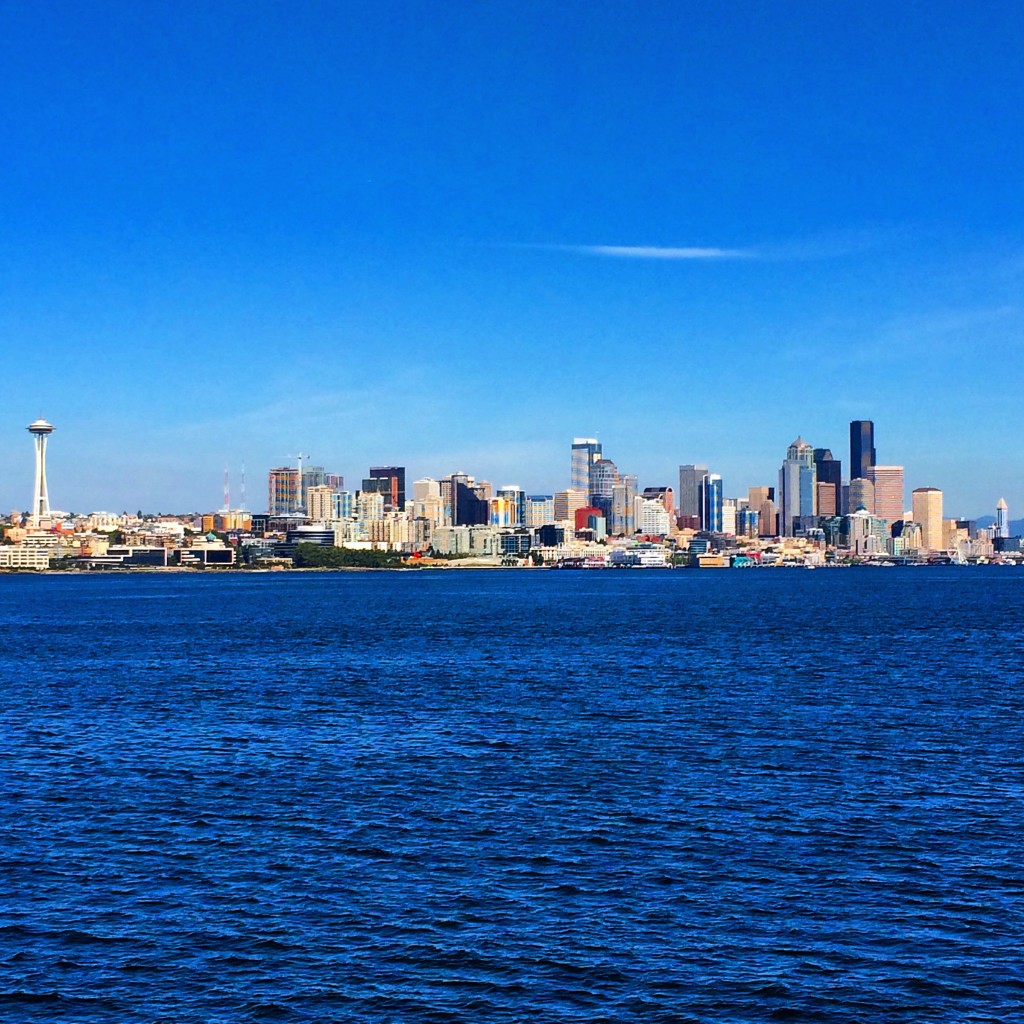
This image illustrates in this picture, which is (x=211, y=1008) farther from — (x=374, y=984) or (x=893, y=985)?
(x=893, y=985)

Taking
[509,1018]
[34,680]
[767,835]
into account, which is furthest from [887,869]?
[34,680]

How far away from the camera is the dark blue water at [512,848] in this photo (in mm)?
17312

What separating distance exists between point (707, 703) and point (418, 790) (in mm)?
17646

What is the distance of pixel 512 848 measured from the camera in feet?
78.4

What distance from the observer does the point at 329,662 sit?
61.1 m

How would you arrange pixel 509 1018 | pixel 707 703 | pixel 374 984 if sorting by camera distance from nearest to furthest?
pixel 509 1018 → pixel 374 984 → pixel 707 703

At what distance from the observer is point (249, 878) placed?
22109 mm

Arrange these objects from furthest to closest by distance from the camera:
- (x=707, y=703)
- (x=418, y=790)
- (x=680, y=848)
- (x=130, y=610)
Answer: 1. (x=130, y=610)
2. (x=707, y=703)
3. (x=418, y=790)
4. (x=680, y=848)

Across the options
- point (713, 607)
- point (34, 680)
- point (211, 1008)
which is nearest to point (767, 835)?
point (211, 1008)

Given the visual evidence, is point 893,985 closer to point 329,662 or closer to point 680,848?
point 680,848

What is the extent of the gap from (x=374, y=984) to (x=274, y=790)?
12093mm

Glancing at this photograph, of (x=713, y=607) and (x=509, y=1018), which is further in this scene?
(x=713, y=607)

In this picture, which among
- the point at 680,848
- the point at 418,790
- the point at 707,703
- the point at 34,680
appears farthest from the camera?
the point at 34,680

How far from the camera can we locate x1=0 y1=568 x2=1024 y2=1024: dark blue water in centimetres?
1731
